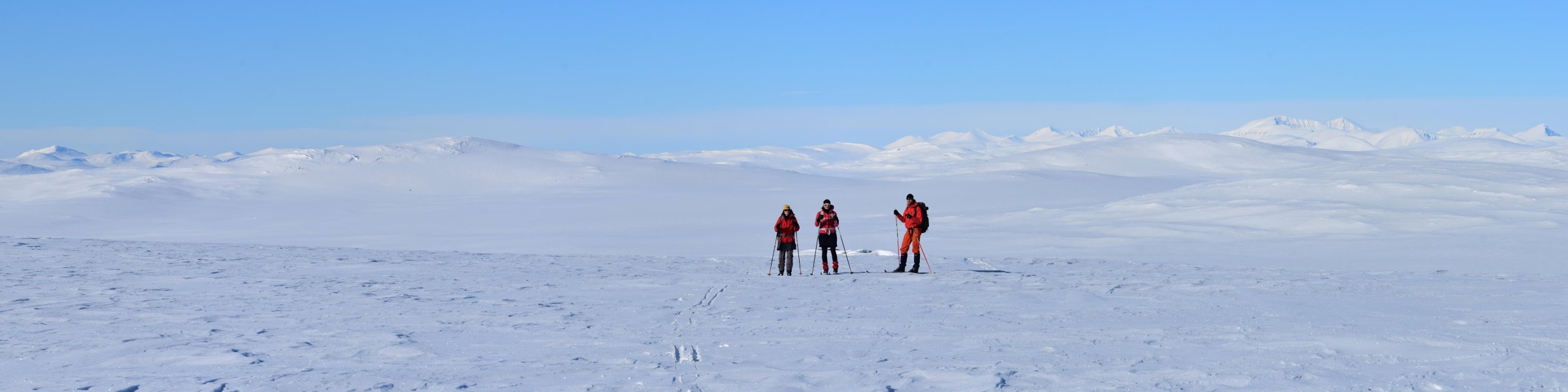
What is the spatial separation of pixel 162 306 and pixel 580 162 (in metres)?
70.3

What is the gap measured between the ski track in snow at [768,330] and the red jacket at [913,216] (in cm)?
71

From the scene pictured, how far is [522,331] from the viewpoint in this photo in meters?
9.24

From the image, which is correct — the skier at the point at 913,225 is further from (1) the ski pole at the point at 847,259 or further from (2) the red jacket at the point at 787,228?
(2) the red jacket at the point at 787,228

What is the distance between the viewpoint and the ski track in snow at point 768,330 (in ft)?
23.0

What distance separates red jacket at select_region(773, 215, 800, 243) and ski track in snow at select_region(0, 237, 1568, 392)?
1.80ft

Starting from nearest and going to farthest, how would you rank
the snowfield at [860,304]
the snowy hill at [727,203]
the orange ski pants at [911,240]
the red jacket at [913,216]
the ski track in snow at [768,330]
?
1. the ski track in snow at [768,330]
2. the snowfield at [860,304]
3. the red jacket at [913,216]
4. the orange ski pants at [911,240]
5. the snowy hill at [727,203]

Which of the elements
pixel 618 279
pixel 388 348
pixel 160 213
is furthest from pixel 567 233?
pixel 160 213

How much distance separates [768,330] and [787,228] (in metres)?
5.28

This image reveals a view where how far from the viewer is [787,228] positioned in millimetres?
14523

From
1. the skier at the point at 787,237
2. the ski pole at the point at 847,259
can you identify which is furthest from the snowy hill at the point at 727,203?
the skier at the point at 787,237

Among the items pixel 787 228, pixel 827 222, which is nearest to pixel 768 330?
pixel 787 228

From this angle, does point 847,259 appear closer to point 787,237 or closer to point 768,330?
point 787,237

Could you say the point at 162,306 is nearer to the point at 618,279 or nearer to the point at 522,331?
the point at 522,331

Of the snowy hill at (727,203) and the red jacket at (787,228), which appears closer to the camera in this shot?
the red jacket at (787,228)
